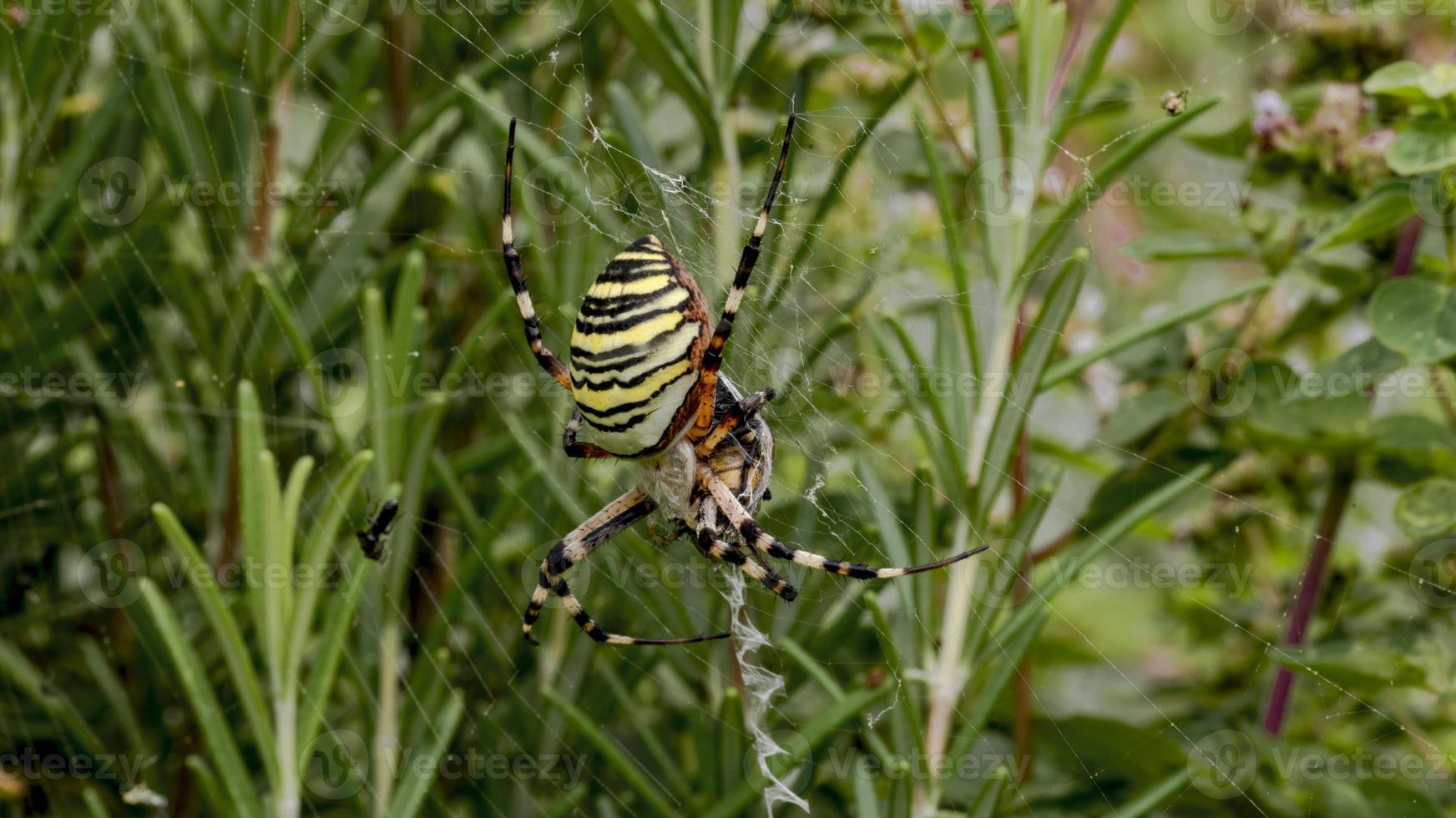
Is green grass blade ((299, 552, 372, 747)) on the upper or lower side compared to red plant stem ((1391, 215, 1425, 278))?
lower

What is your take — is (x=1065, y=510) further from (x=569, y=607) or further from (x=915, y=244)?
(x=569, y=607)

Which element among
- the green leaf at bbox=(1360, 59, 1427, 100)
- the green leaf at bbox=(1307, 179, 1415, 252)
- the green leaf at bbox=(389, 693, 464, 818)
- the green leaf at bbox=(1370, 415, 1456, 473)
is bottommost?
the green leaf at bbox=(389, 693, 464, 818)

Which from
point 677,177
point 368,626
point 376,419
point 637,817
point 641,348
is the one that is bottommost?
point 637,817

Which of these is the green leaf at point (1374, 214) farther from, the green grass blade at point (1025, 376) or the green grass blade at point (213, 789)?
the green grass blade at point (213, 789)

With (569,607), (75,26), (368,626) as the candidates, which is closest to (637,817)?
(569,607)

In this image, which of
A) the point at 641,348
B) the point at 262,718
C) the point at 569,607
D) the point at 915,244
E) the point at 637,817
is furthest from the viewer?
the point at 915,244

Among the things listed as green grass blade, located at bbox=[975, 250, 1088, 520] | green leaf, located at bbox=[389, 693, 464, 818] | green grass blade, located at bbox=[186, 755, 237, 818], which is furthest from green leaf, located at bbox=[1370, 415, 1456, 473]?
green grass blade, located at bbox=[186, 755, 237, 818]

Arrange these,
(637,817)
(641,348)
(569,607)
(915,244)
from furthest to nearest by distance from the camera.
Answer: (915,244) → (569,607) → (637,817) → (641,348)

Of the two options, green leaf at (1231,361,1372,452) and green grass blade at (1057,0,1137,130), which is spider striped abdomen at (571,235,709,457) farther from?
green leaf at (1231,361,1372,452)
